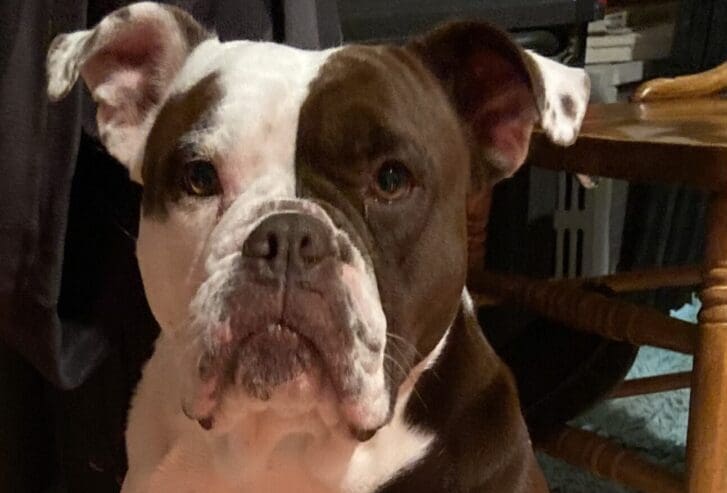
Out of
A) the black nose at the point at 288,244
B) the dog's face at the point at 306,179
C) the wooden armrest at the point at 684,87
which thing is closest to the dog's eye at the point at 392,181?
the dog's face at the point at 306,179

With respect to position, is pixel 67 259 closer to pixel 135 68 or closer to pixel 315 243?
pixel 135 68

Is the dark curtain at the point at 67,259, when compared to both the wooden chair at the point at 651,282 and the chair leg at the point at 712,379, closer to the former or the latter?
the wooden chair at the point at 651,282

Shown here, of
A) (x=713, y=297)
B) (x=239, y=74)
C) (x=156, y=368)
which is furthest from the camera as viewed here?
(x=713, y=297)

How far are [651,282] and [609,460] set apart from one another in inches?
17.8

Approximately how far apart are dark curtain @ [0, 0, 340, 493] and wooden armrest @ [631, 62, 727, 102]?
69cm

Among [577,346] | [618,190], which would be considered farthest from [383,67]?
[618,190]

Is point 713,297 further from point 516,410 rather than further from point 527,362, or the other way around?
point 527,362

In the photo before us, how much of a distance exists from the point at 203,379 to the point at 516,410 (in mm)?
355

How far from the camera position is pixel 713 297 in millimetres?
1210

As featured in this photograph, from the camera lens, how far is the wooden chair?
3.89ft

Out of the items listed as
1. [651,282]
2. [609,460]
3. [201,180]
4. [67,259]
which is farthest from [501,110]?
[651,282]

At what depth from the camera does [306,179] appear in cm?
90

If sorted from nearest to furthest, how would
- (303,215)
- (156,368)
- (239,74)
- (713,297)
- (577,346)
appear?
1. (303,215)
2. (239,74)
3. (156,368)
4. (713,297)
5. (577,346)

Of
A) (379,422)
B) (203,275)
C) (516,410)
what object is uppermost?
(203,275)
